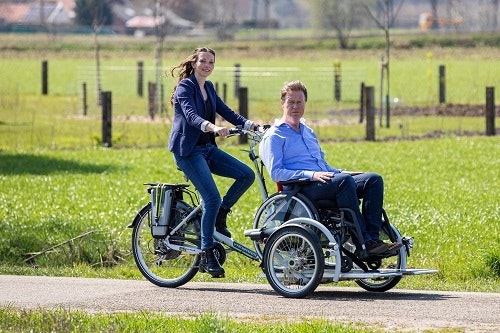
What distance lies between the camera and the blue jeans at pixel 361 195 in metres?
10.8

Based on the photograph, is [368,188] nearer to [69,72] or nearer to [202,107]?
[202,107]

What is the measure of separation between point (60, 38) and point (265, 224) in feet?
271

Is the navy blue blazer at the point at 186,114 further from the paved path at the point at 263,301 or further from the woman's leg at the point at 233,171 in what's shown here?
the paved path at the point at 263,301

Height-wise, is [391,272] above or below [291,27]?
below

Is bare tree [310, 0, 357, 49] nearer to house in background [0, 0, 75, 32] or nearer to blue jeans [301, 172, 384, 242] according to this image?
house in background [0, 0, 75, 32]

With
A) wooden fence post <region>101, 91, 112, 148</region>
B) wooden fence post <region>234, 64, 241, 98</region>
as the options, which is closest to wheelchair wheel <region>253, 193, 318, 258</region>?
wooden fence post <region>101, 91, 112, 148</region>

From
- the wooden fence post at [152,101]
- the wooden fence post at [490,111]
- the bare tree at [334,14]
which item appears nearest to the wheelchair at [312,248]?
the wooden fence post at [490,111]

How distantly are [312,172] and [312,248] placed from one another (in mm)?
674

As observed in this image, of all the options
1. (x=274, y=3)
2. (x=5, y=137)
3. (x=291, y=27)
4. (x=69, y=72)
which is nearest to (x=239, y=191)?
(x=5, y=137)

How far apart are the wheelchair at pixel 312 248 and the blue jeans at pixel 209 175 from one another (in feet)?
1.34

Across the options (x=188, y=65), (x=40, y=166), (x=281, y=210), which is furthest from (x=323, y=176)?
(x=40, y=166)

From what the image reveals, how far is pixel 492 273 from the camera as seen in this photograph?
12828 mm

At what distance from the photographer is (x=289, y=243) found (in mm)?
11008

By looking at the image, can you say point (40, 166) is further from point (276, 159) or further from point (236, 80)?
point (236, 80)
